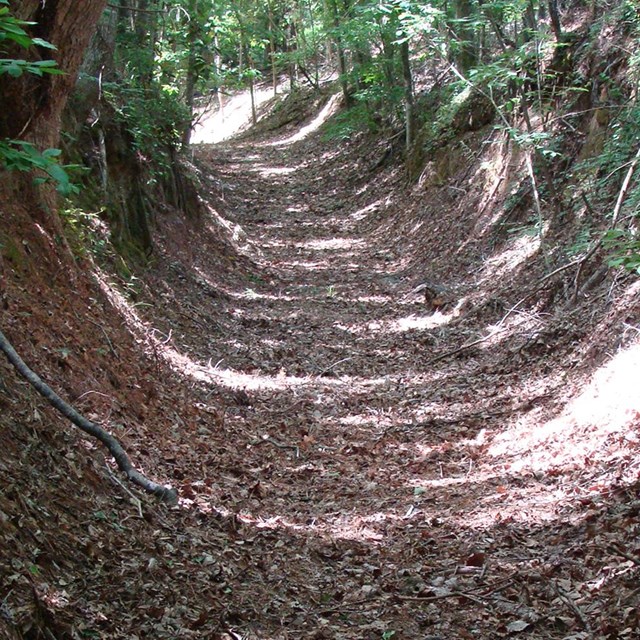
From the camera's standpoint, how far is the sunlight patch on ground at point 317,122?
28094 mm

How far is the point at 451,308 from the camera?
11.7 m

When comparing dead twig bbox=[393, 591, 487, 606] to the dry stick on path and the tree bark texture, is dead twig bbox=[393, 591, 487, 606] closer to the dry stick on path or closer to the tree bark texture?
the dry stick on path

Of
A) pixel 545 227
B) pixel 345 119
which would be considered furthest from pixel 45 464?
pixel 345 119

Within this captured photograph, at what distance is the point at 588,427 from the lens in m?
6.37

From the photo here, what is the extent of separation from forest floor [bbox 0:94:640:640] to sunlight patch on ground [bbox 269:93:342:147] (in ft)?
49.5

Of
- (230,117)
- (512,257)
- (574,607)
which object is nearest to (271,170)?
(512,257)

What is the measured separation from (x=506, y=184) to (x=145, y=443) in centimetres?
965

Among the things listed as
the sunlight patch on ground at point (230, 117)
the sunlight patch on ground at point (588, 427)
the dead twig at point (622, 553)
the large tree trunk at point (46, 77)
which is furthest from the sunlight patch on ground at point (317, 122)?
the dead twig at point (622, 553)

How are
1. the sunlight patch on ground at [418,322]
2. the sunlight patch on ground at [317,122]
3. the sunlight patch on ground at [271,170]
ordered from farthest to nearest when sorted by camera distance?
1. the sunlight patch on ground at [317,122]
2. the sunlight patch on ground at [271,170]
3. the sunlight patch on ground at [418,322]

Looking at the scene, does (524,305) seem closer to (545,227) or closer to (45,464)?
(545,227)

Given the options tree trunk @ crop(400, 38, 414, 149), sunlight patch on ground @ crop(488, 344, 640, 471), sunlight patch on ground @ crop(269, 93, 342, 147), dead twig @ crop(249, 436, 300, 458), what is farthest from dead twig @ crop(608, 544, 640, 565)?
sunlight patch on ground @ crop(269, 93, 342, 147)

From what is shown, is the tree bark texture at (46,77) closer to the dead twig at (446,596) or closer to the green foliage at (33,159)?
the green foliage at (33,159)

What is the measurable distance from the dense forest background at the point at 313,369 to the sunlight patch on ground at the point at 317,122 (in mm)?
11237

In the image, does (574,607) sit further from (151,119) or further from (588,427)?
(151,119)
